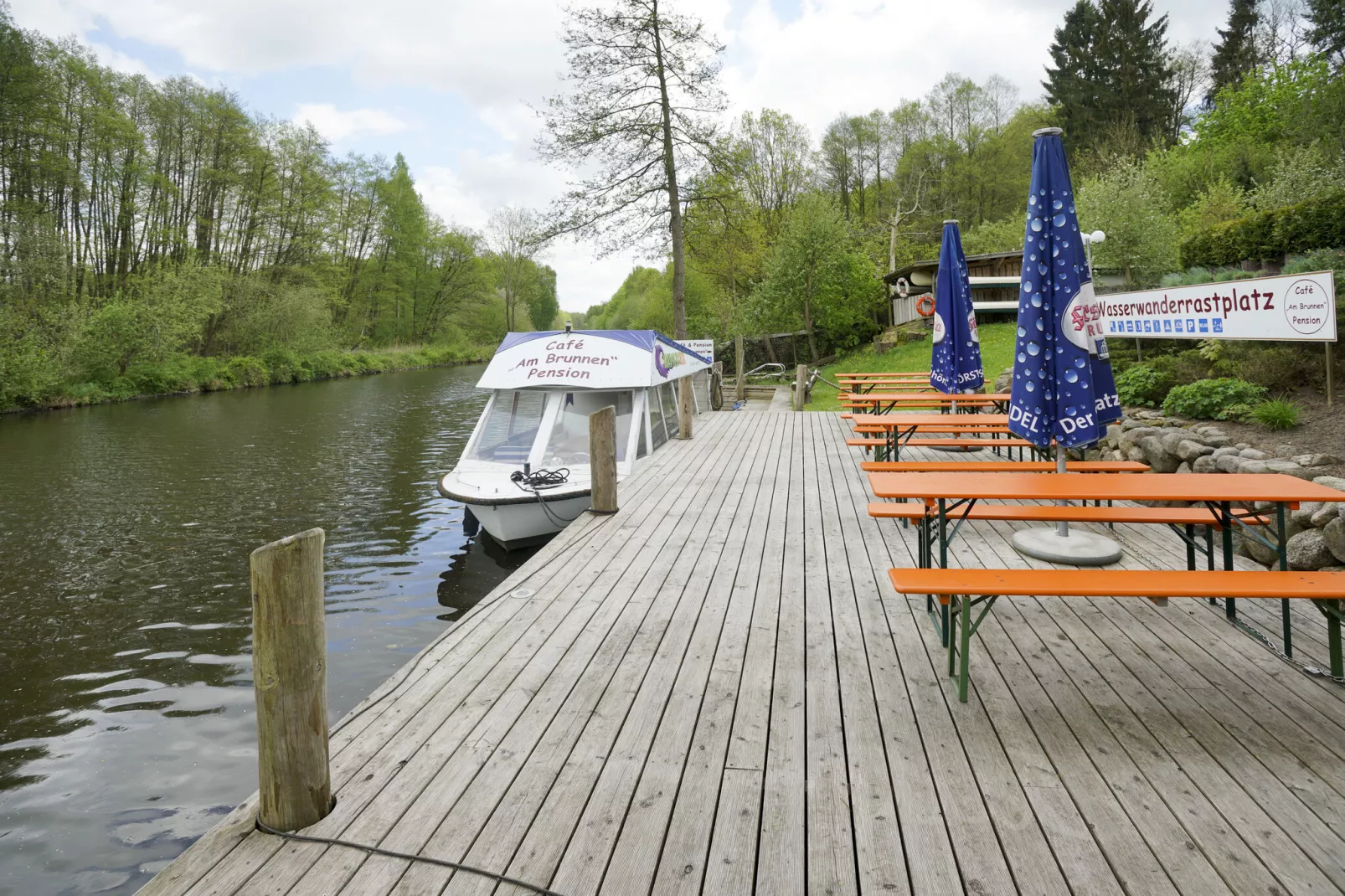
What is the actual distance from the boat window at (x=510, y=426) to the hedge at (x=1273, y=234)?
1075 centimetres

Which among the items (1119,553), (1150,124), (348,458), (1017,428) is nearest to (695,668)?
(1017,428)

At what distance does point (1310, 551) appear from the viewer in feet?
16.2

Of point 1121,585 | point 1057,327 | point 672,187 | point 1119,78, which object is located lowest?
point 1121,585

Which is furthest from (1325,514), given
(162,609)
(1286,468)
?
(162,609)

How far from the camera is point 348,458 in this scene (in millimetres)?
16094

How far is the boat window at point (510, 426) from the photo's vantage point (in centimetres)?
938

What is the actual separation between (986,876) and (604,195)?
2212 cm

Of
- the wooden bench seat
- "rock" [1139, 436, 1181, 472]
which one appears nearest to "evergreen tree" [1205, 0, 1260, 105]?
"rock" [1139, 436, 1181, 472]

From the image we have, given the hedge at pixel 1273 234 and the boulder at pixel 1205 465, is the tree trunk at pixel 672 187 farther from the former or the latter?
the boulder at pixel 1205 465

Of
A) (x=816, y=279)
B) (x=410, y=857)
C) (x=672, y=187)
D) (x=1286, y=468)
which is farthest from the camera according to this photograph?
(x=816, y=279)

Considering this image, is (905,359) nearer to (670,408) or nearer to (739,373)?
(739,373)

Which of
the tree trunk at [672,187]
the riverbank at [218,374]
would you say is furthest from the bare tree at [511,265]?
the tree trunk at [672,187]

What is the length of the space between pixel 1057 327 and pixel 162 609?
8.51 meters

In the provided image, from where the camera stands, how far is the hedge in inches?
398
